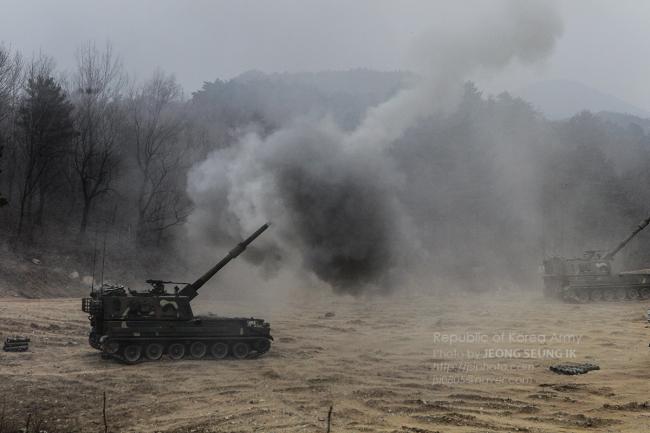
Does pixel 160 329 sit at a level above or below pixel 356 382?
above

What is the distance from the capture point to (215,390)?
1179 centimetres

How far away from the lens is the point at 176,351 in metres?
15.2

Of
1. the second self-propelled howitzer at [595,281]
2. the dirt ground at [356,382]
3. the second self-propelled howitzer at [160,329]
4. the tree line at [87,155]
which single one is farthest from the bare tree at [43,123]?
the second self-propelled howitzer at [595,281]

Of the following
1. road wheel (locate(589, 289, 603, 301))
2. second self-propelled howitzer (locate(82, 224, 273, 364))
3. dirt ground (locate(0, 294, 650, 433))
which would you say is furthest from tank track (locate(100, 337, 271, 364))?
road wheel (locate(589, 289, 603, 301))

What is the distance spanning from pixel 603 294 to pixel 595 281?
104 cm

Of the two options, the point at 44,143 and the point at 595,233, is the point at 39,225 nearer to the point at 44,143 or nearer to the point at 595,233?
the point at 44,143

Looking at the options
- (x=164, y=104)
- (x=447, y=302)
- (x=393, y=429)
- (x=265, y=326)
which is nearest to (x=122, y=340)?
(x=265, y=326)

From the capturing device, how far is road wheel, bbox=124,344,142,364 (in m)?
14.6

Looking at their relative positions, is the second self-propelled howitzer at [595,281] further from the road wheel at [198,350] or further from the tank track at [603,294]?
the road wheel at [198,350]

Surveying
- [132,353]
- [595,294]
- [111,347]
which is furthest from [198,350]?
[595,294]

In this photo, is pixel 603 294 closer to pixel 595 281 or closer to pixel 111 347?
pixel 595 281

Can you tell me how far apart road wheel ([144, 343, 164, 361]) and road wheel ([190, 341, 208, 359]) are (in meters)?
0.81

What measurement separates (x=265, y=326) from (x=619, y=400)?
29.2 feet

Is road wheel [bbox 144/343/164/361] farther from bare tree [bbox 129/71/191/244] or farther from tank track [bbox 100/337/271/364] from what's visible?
bare tree [bbox 129/71/191/244]
